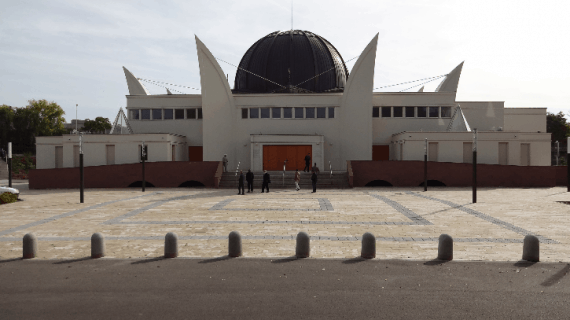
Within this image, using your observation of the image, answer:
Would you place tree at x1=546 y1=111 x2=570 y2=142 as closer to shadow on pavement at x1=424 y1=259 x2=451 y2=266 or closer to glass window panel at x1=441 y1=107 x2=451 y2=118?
glass window panel at x1=441 y1=107 x2=451 y2=118

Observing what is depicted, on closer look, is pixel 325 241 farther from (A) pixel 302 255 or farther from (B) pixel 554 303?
(B) pixel 554 303

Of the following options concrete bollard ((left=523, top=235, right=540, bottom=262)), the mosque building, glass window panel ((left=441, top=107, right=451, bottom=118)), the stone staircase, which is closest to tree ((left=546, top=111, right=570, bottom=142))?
the mosque building

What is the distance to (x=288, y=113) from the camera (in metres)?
37.6

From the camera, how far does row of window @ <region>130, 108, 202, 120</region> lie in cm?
3941

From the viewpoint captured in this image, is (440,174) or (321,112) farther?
(321,112)

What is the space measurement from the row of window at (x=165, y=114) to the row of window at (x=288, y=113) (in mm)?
5004

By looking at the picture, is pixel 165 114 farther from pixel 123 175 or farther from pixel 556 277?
pixel 556 277

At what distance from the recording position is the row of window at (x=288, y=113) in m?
37.5

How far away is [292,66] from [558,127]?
53.1 meters

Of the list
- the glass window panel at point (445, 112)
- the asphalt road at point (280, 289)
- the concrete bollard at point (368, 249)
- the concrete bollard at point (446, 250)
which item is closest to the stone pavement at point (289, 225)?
the concrete bollard at point (368, 249)

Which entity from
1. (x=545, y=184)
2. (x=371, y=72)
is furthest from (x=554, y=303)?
(x=371, y=72)

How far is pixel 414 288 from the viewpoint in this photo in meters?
6.84

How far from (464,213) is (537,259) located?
7.52 metres

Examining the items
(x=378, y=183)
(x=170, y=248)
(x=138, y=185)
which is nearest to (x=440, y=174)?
(x=378, y=183)
